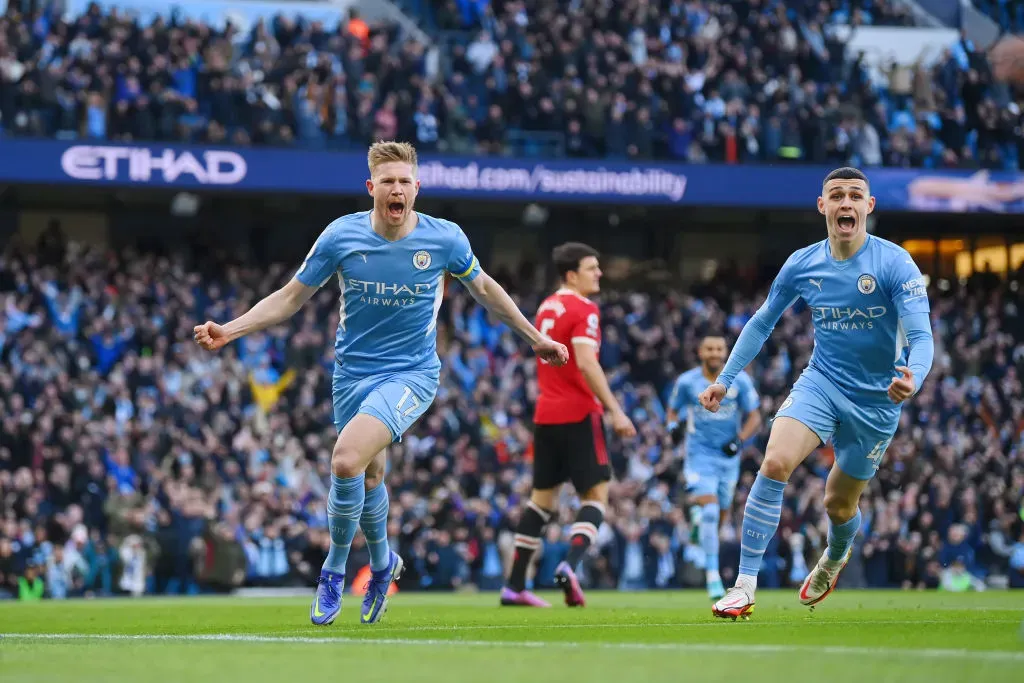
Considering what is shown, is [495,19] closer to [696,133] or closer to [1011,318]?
[696,133]

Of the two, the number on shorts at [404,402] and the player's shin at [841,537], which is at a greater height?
the number on shorts at [404,402]

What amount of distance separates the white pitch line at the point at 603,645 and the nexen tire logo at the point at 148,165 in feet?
57.8

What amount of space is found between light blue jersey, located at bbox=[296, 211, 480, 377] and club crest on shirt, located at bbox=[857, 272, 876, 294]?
2318 mm

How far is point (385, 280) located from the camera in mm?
9516

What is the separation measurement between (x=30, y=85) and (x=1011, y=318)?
19.1 metres

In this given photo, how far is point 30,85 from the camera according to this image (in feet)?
82.9

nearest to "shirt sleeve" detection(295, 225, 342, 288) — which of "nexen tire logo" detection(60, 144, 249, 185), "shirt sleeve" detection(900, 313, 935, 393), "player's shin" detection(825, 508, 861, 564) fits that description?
"shirt sleeve" detection(900, 313, 935, 393)

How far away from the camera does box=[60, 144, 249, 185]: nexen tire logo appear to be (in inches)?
1014

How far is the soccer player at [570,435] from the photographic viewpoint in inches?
497

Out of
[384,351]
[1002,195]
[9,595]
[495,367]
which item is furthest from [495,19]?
[384,351]

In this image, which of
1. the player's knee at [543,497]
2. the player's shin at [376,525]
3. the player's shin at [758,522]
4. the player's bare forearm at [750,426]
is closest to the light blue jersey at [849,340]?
the player's shin at [758,522]

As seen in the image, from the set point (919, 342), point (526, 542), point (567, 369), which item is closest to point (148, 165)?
point (567, 369)

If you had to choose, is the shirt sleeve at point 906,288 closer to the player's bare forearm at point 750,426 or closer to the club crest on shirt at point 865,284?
the club crest on shirt at point 865,284

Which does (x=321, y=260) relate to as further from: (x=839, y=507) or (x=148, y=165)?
(x=148, y=165)
